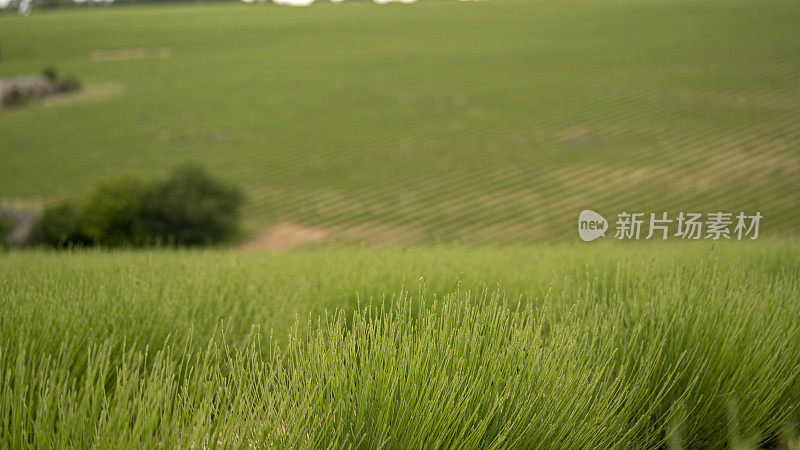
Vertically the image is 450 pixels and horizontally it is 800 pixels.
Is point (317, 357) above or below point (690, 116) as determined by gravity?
below

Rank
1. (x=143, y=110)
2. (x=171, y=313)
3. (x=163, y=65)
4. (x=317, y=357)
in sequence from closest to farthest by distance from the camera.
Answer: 1. (x=317, y=357)
2. (x=171, y=313)
3. (x=143, y=110)
4. (x=163, y=65)

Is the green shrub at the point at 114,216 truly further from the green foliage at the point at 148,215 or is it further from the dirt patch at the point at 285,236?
the dirt patch at the point at 285,236

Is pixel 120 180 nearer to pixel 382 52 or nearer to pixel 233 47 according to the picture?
pixel 382 52

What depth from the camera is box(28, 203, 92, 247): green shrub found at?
21875 mm

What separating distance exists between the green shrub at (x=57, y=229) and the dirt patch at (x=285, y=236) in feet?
19.2

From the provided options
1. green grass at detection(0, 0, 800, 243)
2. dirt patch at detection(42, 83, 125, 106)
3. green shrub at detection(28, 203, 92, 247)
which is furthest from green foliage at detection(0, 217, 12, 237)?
dirt patch at detection(42, 83, 125, 106)

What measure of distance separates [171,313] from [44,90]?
158 feet

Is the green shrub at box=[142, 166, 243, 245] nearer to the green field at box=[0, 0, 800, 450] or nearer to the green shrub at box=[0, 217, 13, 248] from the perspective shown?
the green field at box=[0, 0, 800, 450]

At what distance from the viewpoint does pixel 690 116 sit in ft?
112

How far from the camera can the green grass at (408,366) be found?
1991 mm

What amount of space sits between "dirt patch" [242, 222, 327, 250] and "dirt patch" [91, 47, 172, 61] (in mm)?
34691

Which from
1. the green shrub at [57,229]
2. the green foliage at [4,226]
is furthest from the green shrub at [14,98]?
the green shrub at [57,229]

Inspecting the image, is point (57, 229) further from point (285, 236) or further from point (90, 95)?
point (90, 95)

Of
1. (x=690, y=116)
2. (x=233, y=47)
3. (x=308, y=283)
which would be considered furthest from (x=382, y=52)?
(x=308, y=283)
